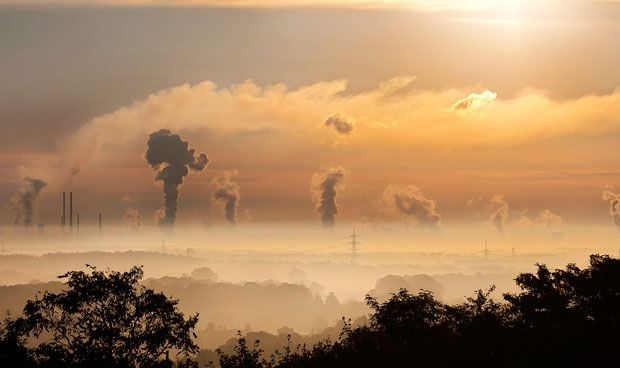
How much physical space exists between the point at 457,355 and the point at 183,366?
2326 cm

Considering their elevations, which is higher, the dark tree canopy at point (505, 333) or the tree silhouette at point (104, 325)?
the tree silhouette at point (104, 325)

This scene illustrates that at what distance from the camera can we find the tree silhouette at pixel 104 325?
242 feet

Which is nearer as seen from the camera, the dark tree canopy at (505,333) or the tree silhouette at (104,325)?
the tree silhouette at (104,325)

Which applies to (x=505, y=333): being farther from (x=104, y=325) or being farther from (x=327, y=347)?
(x=104, y=325)

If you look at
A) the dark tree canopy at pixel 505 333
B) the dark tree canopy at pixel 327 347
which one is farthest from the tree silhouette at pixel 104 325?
the dark tree canopy at pixel 505 333

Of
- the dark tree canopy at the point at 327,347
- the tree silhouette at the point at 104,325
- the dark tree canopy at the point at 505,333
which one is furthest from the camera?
the dark tree canopy at the point at 505,333

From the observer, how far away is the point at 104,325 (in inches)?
2963

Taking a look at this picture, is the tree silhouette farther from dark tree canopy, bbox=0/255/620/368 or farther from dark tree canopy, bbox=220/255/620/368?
dark tree canopy, bbox=220/255/620/368

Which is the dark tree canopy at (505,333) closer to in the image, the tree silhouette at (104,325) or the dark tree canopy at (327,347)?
the dark tree canopy at (327,347)

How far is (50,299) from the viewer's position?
74.9m

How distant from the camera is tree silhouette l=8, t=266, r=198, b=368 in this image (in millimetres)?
73625

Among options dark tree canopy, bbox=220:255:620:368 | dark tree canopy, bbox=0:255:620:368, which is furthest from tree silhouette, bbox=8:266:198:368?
dark tree canopy, bbox=220:255:620:368

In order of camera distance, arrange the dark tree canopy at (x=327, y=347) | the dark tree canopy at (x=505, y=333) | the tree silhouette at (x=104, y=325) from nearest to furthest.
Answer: the tree silhouette at (x=104, y=325) → the dark tree canopy at (x=327, y=347) → the dark tree canopy at (x=505, y=333)

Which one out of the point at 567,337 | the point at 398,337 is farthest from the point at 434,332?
the point at 567,337
